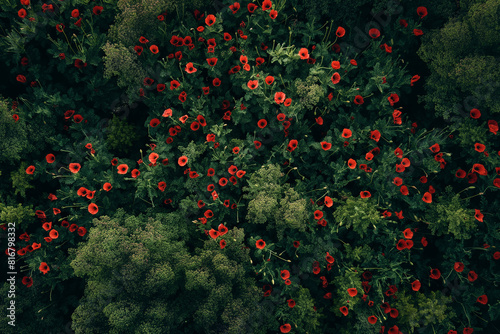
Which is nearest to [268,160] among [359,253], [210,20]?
[359,253]

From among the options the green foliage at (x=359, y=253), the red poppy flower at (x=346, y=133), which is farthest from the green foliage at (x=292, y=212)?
the red poppy flower at (x=346, y=133)

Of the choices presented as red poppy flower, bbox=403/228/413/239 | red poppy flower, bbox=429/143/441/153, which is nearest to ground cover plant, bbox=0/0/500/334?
red poppy flower, bbox=403/228/413/239

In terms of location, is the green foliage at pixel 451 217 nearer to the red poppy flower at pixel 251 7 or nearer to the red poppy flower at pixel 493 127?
the red poppy flower at pixel 493 127

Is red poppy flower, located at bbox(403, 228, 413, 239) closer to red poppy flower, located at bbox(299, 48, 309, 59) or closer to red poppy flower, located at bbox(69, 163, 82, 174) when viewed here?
red poppy flower, located at bbox(299, 48, 309, 59)

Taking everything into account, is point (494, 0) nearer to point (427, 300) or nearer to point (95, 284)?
point (427, 300)

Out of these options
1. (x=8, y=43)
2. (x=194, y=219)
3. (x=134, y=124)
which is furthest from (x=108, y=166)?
(x=8, y=43)

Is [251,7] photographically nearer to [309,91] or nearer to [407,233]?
[309,91]
